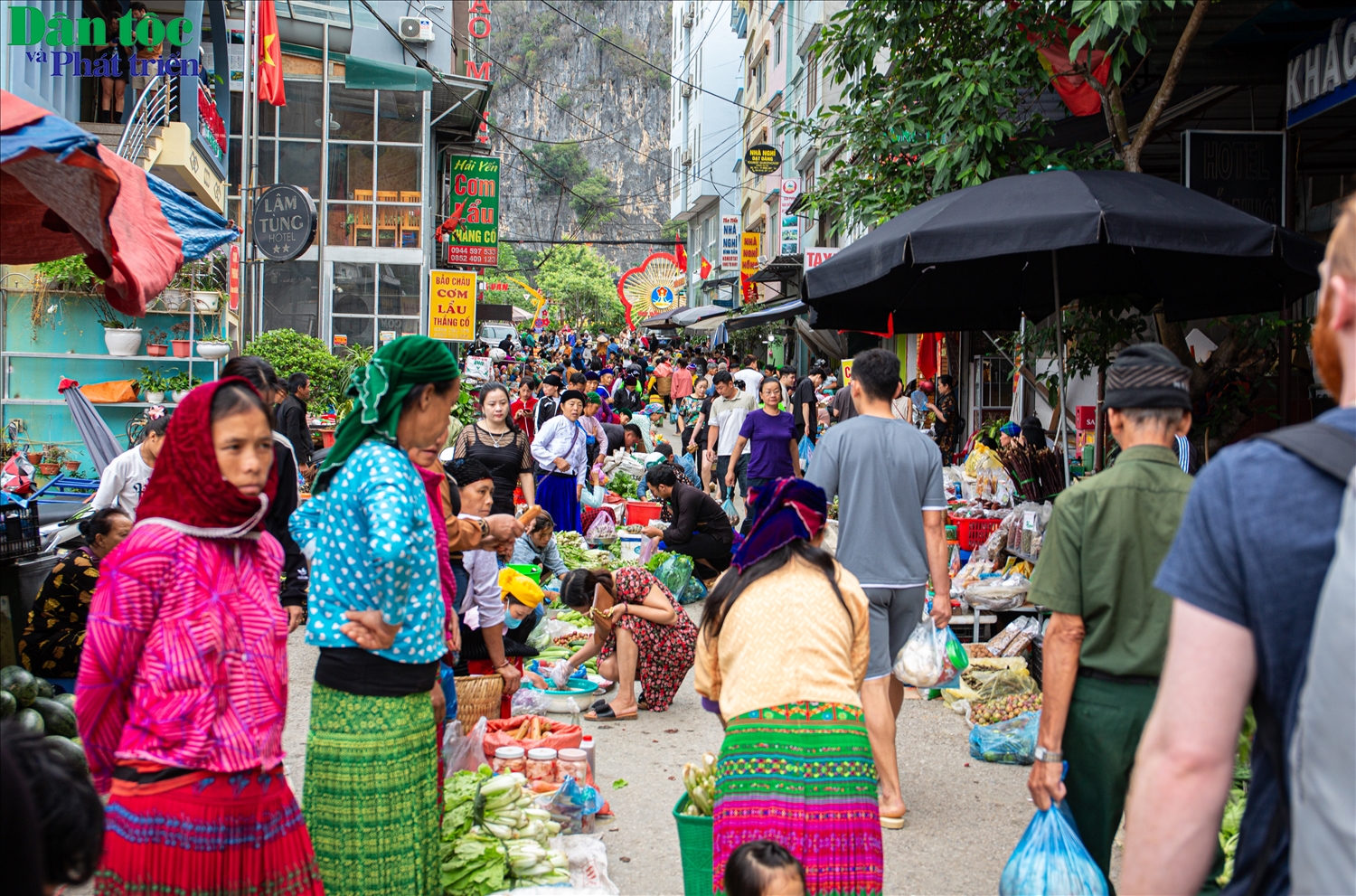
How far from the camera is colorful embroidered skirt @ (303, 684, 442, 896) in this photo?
3.23m

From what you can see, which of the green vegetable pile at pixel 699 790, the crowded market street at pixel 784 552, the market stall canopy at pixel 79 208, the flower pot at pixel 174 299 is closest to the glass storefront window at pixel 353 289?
the crowded market street at pixel 784 552

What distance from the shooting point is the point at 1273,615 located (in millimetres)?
1583

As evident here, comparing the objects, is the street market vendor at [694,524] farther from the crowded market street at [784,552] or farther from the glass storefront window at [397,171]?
the glass storefront window at [397,171]

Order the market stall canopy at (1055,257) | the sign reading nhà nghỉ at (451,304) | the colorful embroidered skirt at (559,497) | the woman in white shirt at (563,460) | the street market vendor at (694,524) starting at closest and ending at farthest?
the market stall canopy at (1055,257) < the street market vendor at (694,524) < the woman in white shirt at (563,460) < the colorful embroidered skirt at (559,497) < the sign reading nhà nghỉ at (451,304)

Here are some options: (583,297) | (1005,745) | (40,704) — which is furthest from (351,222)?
(583,297)

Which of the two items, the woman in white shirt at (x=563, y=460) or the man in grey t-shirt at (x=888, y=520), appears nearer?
the man in grey t-shirt at (x=888, y=520)

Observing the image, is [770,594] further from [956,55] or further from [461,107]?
[461,107]

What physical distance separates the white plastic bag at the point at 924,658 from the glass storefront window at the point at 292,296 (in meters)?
20.8

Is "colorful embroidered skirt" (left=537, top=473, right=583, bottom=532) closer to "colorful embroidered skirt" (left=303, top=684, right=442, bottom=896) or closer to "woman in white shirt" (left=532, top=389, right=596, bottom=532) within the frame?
"woman in white shirt" (left=532, top=389, right=596, bottom=532)

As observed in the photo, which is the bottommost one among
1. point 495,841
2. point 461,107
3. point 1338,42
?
point 495,841

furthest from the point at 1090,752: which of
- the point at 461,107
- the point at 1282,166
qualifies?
the point at 461,107

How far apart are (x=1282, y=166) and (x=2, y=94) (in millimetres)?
8562

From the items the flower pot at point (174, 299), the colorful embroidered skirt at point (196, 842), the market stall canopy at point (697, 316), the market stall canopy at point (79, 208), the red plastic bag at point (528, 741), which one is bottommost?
the red plastic bag at point (528, 741)

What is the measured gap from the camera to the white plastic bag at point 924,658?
482 centimetres
